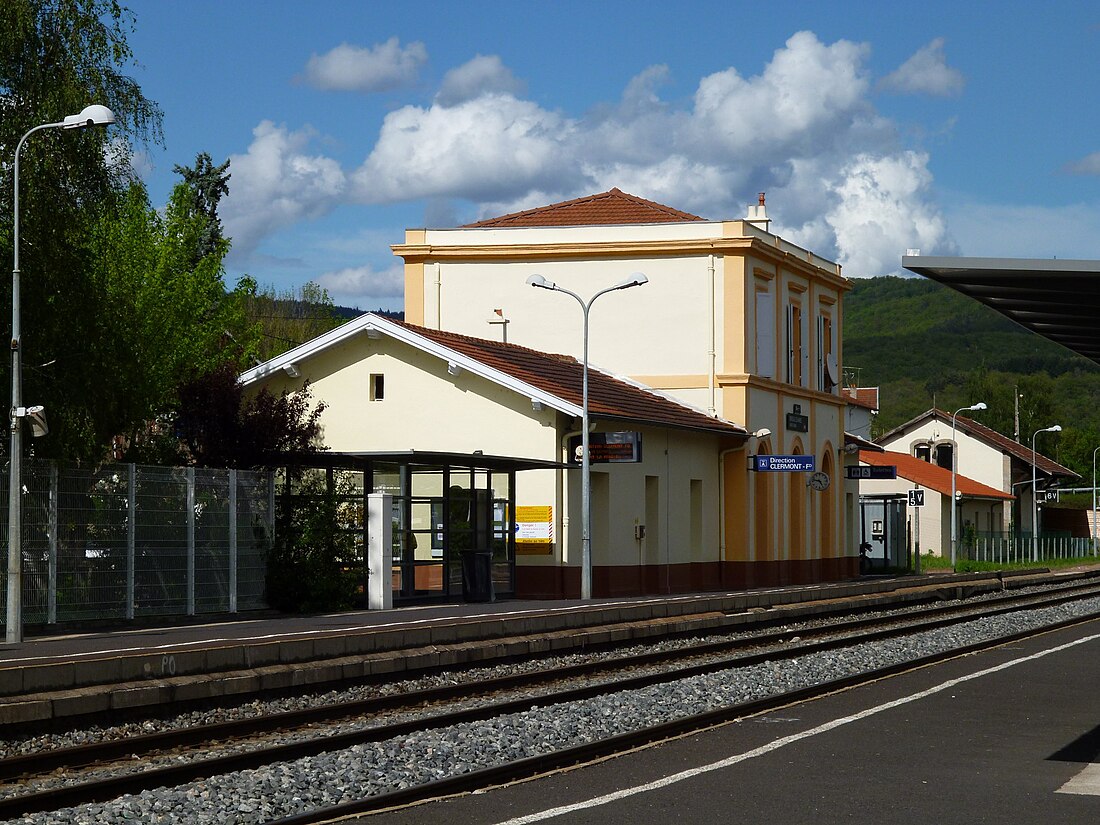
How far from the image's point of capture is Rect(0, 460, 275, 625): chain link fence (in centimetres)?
2100

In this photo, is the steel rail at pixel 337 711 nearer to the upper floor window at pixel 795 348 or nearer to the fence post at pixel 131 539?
the fence post at pixel 131 539

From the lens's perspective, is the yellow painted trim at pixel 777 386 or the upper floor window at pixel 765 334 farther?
the upper floor window at pixel 765 334

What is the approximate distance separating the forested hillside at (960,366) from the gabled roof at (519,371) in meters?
100

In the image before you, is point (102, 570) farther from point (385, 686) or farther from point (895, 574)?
point (895, 574)

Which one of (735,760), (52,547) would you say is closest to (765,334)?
(52,547)

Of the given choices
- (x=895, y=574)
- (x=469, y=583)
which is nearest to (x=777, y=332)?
(x=895, y=574)

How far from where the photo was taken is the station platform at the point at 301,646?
14.4 metres

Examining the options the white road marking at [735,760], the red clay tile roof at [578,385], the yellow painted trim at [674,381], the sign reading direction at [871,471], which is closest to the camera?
the white road marking at [735,760]

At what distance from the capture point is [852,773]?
36.3 ft

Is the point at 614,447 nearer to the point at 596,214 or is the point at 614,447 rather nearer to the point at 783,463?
the point at 783,463

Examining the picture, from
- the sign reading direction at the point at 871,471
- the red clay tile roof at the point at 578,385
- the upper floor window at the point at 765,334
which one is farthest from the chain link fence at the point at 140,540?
the sign reading direction at the point at 871,471

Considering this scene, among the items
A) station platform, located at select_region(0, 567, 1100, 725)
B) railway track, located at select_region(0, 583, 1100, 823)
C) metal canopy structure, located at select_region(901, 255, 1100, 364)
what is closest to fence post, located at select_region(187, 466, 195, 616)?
station platform, located at select_region(0, 567, 1100, 725)

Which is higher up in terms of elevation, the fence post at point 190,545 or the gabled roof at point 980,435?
the gabled roof at point 980,435

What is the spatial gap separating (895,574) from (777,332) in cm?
1372
